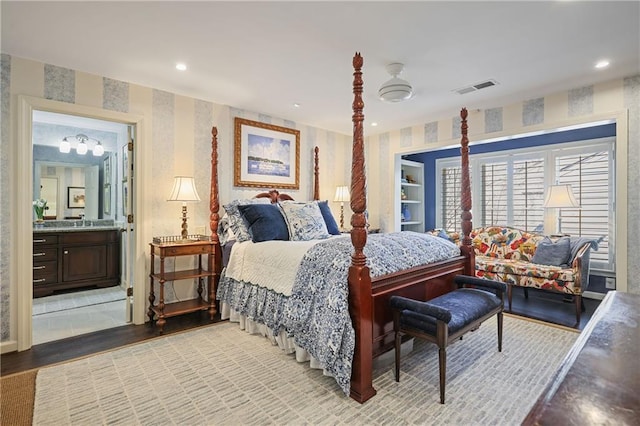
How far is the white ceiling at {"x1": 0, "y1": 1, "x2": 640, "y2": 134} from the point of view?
2037 millimetres

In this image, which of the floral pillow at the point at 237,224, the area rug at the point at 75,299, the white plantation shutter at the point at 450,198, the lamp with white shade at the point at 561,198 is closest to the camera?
the floral pillow at the point at 237,224

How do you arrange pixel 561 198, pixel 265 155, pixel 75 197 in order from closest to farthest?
pixel 561 198 → pixel 265 155 → pixel 75 197

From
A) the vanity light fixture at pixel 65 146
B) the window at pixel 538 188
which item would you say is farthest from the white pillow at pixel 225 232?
the window at pixel 538 188

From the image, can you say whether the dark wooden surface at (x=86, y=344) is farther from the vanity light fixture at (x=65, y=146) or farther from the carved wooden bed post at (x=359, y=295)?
the vanity light fixture at (x=65, y=146)

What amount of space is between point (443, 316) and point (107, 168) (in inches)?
217

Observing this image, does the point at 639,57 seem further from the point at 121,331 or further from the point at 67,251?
the point at 67,251

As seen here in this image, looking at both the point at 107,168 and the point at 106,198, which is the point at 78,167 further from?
the point at 106,198

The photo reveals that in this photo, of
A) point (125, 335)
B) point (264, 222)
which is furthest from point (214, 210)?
point (125, 335)

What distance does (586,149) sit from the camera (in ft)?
14.4

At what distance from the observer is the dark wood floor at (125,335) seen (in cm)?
247

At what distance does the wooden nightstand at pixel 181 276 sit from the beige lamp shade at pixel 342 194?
2.26 m

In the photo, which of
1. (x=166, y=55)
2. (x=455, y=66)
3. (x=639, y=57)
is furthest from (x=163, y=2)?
(x=639, y=57)

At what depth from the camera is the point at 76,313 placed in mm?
3543

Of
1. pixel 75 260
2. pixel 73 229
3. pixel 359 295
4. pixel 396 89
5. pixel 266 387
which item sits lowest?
pixel 266 387
